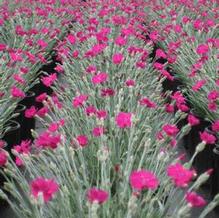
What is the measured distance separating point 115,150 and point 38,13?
9.28 feet

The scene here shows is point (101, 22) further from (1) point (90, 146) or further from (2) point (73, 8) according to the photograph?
(1) point (90, 146)

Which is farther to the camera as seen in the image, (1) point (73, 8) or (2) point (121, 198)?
(1) point (73, 8)

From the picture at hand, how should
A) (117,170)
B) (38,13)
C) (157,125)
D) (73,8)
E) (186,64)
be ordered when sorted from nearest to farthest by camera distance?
(117,170)
(157,125)
(186,64)
(38,13)
(73,8)

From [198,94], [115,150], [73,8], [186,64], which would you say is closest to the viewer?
[115,150]

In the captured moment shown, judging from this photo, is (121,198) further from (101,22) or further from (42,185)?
Result: (101,22)

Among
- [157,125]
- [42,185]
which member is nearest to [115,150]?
[157,125]

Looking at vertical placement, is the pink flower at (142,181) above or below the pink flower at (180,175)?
below

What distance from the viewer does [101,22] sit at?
15.0 feet

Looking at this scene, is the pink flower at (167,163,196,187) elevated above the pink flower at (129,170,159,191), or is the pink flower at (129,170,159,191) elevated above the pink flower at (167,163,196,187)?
the pink flower at (167,163,196,187)

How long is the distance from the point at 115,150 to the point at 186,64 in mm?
1591

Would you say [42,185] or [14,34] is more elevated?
[42,185]

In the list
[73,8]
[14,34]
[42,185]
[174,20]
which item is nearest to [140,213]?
[42,185]

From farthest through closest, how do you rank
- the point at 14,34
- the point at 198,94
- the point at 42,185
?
the point at 14,34 → the point at 198,94 → the point at 42,185

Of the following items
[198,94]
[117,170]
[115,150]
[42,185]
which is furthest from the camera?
[198,94]
